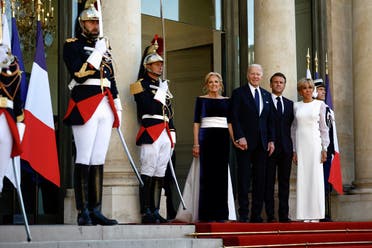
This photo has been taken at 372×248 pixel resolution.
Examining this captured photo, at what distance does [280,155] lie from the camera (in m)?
12.1

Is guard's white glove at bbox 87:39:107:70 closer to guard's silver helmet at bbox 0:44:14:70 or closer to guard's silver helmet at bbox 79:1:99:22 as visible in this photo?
guard's silver helmet at bbox 79:1:99:22

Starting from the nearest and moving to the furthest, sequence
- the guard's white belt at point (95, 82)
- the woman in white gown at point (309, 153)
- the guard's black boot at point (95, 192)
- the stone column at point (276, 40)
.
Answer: the guard's black boot at point (95, 192)
the guard's white belt at point (95, 82)
the woman in white gown at point (309, 153)
the stone column at point (276, 40)

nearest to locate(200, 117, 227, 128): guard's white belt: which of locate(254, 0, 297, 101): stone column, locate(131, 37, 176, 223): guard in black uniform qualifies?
locate(131, 37, 176, 223): guard in black uniform

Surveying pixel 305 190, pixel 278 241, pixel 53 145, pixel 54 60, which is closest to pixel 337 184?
pixel 305 190

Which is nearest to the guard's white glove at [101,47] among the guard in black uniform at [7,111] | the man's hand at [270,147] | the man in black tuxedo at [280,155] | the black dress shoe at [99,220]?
the guard in black uniform at [7,111]

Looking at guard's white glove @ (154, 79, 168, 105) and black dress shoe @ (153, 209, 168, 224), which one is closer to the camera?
black dress shoe @ (153, 209, 168, 224)

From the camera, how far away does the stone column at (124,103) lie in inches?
423

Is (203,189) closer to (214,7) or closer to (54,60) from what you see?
(54,60)

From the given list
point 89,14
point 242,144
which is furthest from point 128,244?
point 242,144

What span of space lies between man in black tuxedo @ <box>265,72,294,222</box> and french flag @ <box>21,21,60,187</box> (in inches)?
129

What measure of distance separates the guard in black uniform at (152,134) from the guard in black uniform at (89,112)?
0.99 meters

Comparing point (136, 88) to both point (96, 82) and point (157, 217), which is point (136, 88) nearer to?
point (96, 82)

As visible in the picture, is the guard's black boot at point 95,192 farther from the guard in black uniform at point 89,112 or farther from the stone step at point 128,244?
the stone step at point 128,244

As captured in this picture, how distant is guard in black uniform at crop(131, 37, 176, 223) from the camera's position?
424 inches
